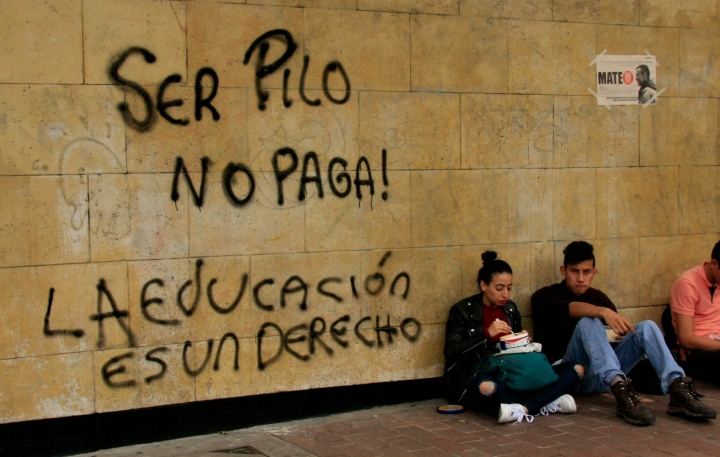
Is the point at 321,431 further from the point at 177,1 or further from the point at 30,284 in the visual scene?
the point at 177,1

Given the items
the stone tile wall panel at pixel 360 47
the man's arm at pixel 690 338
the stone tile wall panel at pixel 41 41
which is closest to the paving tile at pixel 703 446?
the man's arm at pixel 690 338

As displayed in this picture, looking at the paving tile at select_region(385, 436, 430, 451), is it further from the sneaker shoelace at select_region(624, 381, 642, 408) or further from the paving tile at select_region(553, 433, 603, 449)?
the sneaker shoelace at select_region(624, 381, 642, 408)

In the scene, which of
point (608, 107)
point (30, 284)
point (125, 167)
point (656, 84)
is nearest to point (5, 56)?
point (125, 167)

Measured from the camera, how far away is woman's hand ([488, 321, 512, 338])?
6.08 meters

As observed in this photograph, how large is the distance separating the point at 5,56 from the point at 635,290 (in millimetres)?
5155

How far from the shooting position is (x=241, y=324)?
6.00 metres

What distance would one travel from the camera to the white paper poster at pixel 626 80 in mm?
7070

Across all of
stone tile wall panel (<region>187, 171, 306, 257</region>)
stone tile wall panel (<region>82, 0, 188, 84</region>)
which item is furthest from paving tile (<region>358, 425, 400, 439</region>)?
stone tile wall panel (<region>82, 0, 188, 84</region>)

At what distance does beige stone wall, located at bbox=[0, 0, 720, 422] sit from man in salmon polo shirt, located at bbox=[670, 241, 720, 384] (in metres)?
0.50

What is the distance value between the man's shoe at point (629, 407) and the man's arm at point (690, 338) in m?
0.94

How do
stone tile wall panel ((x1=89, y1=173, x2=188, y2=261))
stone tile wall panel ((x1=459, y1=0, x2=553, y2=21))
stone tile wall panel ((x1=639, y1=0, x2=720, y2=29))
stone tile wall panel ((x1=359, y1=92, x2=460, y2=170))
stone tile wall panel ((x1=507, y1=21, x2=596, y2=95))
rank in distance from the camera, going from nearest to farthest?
stone tile wall panel ((x1=89, y1=173, x2=188, y2=261)) → stone tile wall panel ((x1=359, y1=92, x2=460, y2=170)) → stone tile wall panel ((x1=459, y1=0, x2=553, y2=21)) → stone tile wall panel ((x1=507, y1=21, x2=596, y2=95)) → stone tile wall panel ((x1=639, y1=0, x2=720, y2=29))

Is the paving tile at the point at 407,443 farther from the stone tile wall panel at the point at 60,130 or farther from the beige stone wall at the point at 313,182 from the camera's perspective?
the stone tile wall panel at the point at 60,130

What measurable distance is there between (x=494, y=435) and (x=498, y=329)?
759 millimetres

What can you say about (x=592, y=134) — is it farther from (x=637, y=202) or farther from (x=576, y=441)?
(x=576, y=441)
